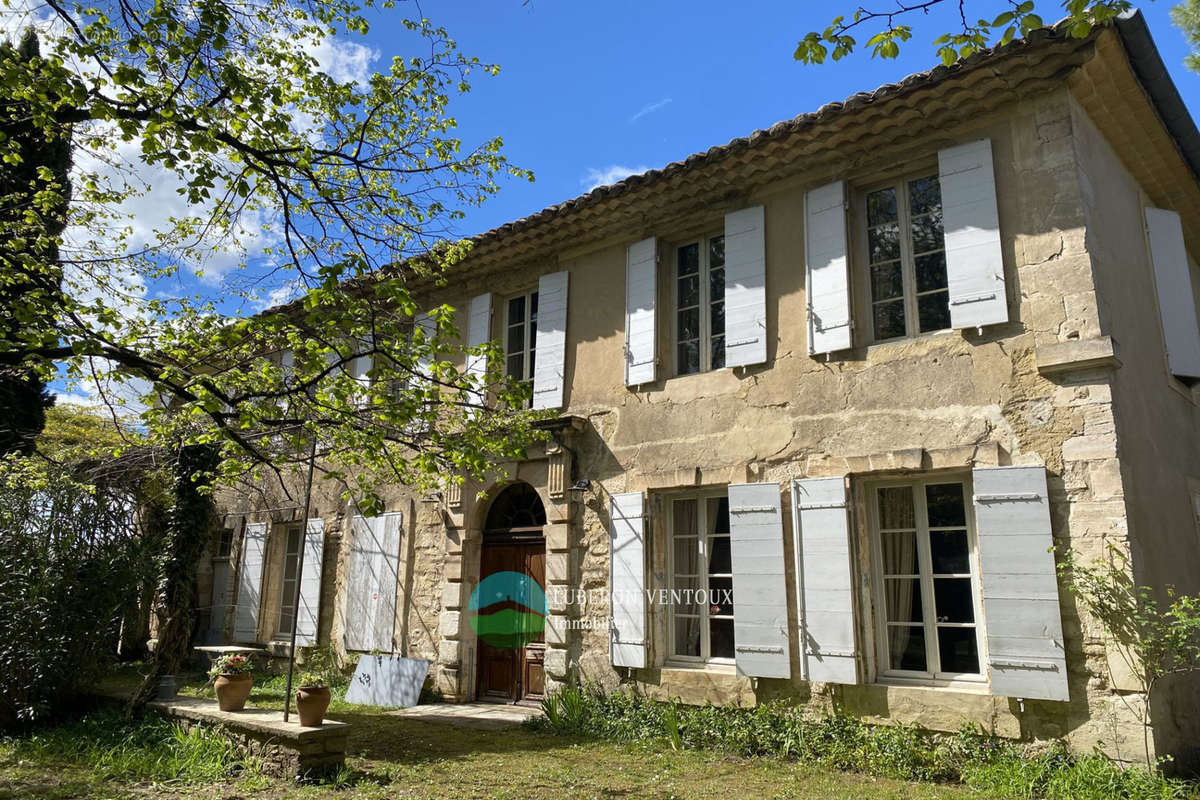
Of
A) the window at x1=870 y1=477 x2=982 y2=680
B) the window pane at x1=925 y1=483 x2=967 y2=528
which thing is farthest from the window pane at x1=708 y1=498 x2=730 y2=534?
the window pane at x1=925 y1=483 x2=967 y2=528

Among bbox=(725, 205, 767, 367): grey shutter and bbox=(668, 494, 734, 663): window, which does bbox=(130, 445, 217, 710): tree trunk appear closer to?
bbox=(668, 494, 734, 663): window

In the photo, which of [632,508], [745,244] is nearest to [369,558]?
[632,508]

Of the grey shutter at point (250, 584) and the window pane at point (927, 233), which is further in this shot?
the grey shutter at point (250, 584)

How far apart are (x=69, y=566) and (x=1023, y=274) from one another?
869 cm

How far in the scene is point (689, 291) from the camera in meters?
8.15

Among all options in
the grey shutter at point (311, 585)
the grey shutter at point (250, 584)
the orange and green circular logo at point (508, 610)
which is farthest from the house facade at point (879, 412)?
the grey shutter at point (250, 584)

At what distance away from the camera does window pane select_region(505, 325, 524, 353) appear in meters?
9.51

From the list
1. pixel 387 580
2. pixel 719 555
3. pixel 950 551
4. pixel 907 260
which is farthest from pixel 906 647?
pixel 387 580

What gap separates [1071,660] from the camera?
212 inches

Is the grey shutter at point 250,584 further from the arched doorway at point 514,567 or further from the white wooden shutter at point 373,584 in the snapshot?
the arched doorway at point 514,567

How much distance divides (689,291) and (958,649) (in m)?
4.04

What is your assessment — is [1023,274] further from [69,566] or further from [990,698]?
[69,566]

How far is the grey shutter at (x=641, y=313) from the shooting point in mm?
7922

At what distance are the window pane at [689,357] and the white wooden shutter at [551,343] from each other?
4.40 ft
